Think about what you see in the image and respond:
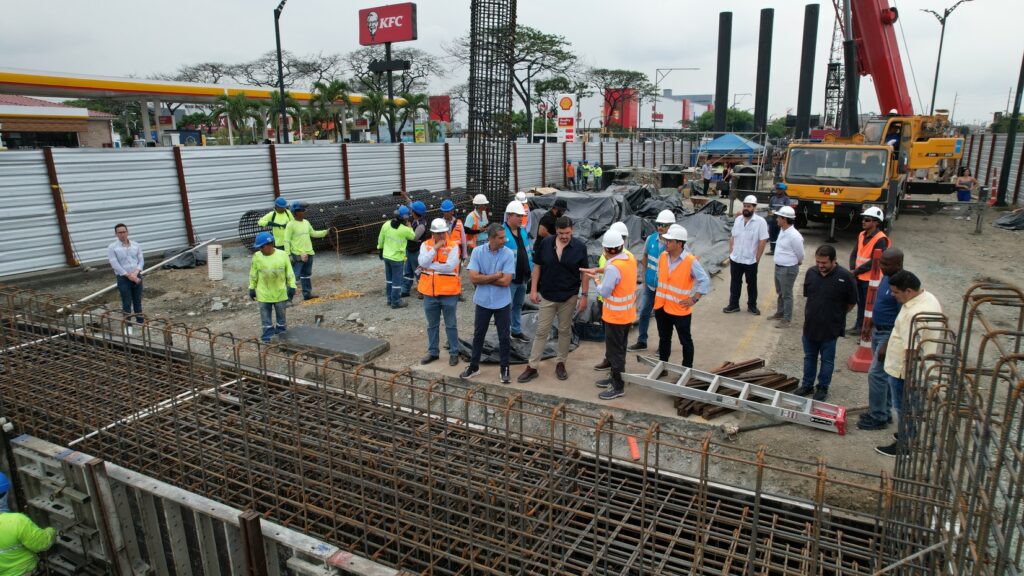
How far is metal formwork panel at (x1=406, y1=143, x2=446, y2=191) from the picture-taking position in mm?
20156

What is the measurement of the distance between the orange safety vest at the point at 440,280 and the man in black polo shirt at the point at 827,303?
372cm

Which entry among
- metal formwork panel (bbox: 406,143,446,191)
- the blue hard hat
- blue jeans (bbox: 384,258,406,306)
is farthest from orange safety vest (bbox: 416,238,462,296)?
metal formwork panel (bbox: 406,143,446,191)

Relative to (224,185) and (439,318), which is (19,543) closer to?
(439,318)

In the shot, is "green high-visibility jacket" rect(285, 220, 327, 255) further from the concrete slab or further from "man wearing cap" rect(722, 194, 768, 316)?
"man wearing cap" rect(722, 194, 768, 316)

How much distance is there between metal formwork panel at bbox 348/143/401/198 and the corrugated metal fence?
0.03 metres

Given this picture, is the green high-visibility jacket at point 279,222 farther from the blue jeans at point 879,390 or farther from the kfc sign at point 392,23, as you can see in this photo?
the kfc sign at point 392,23

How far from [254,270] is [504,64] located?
28.1ft

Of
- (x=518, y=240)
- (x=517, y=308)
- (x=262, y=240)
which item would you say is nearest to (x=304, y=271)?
(x=262, y=240)

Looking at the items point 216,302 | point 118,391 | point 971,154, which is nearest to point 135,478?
point 118,391

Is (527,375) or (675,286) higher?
(675,286)

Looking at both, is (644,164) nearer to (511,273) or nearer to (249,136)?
(249,136)

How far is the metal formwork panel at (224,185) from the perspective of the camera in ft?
48.3

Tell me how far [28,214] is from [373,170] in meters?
8.77

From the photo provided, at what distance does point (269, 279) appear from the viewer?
791 cm
